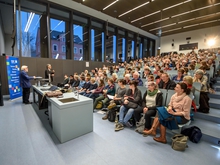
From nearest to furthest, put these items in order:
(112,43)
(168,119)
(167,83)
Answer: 1. (168,119)
2. (167,83)
3. (112,43)

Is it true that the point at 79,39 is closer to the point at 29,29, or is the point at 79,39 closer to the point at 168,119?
the point at 29,29

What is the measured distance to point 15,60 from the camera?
4.59 metres

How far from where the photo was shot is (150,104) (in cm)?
253

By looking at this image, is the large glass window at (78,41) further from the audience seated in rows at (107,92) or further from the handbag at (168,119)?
the handbag at (168,119)

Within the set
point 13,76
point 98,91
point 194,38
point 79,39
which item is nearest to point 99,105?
point 98,91

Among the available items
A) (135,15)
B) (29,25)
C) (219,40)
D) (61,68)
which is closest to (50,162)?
(61,68)

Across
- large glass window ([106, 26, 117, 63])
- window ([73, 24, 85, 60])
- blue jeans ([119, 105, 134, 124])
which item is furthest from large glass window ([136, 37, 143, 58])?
blue jeans ([119, 105, 134, 124])

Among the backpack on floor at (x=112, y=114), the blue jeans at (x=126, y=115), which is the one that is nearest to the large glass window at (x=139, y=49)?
the backpack on floor at (x=112, y=114)

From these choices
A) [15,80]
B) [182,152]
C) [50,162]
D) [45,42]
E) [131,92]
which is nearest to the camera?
[50,162]

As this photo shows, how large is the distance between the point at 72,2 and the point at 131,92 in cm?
646

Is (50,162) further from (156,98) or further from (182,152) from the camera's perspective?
(156,98)

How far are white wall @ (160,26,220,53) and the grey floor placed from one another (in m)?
12.8

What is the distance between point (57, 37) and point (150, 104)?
23.1 ft

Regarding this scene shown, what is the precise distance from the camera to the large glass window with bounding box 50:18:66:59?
22.7 ft
